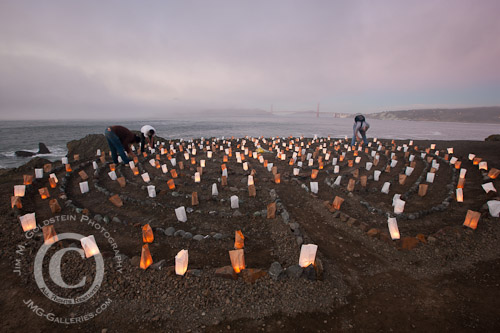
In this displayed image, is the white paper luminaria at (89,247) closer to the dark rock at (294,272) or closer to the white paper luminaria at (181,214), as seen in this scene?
the white paper luminaria at (181,214)

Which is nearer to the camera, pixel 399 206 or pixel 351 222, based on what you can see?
pixel 351 222

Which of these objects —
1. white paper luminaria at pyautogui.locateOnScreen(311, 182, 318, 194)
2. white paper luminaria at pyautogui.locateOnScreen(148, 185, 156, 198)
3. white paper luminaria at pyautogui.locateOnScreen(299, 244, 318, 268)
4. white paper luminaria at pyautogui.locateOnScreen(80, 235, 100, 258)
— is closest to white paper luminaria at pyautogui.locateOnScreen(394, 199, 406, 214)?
white paper luminaria at pyautogui.locateOnScreen(311, 182, 318, 194)

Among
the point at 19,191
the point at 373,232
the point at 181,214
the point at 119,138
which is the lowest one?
the point at 373,232

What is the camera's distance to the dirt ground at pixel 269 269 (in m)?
3.26

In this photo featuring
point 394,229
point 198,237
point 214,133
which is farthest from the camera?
point 214,133

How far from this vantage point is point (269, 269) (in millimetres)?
4059

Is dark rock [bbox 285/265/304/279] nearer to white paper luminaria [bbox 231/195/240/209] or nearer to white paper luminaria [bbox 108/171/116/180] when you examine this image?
white paper luminaria [bbox 231/195/240/209]

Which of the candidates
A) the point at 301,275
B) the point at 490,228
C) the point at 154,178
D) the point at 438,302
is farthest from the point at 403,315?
the point at 154,178

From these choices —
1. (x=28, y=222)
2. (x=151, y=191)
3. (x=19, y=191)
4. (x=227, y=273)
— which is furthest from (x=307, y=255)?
(x=19, y=191)

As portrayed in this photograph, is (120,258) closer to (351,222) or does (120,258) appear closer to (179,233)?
(179,233)

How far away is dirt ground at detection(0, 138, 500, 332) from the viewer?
3.26 meters

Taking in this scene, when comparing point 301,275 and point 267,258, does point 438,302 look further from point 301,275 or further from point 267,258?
point 267,258

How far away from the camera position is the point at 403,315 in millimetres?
3281

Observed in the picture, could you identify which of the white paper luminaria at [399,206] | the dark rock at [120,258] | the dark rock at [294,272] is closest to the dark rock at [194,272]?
the dark rock at [120,258]
